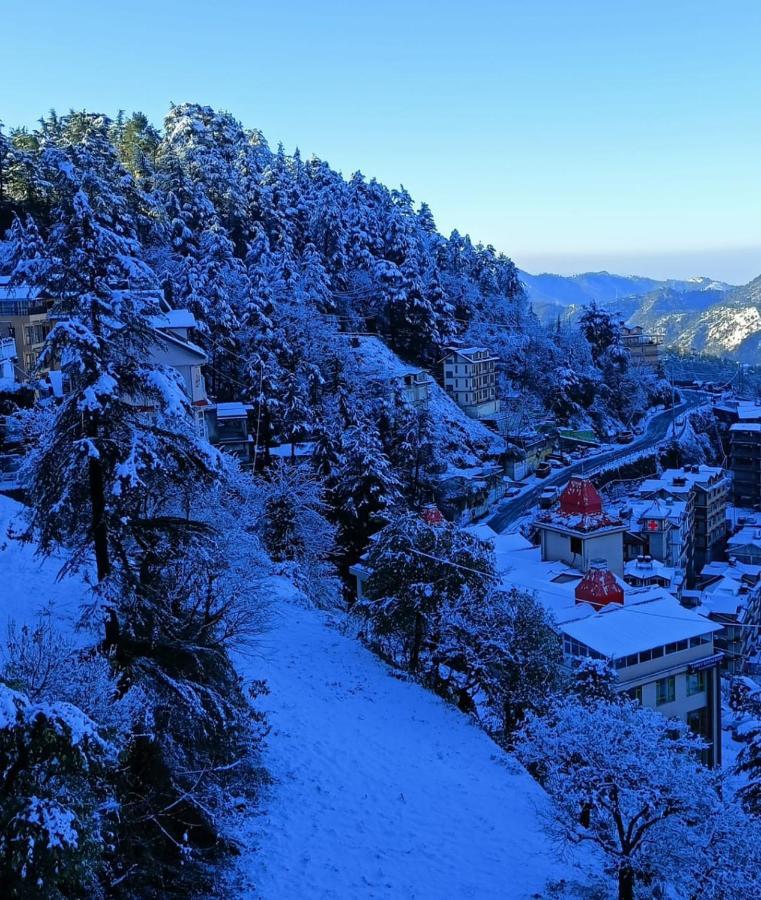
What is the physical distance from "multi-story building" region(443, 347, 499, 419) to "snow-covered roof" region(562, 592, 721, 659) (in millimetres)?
48553

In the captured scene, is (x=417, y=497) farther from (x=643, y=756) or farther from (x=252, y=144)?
(x=252, y=144)

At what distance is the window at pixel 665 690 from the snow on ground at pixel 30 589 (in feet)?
85.0

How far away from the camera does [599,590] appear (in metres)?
39.9

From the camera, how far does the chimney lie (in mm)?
39750

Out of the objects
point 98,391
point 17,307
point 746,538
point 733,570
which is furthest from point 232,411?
point 746,538

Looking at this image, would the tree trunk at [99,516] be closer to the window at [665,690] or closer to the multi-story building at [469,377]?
the window at [665,690]

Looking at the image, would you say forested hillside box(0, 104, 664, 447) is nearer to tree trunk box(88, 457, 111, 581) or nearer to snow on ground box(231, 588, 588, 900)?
snow on ground box(231, 588, 588, 900)

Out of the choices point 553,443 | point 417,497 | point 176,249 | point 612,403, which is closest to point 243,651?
point 417,497

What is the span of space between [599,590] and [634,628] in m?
4.00

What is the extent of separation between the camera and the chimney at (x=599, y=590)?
39750mm

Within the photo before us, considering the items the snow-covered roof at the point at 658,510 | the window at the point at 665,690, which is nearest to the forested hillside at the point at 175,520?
the window at the point at 665,690

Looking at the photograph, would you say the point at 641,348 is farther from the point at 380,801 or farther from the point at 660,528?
the point at 380,801

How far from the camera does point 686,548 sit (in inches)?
3017

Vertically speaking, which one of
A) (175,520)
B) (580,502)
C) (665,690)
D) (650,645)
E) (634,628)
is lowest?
(665,690)
